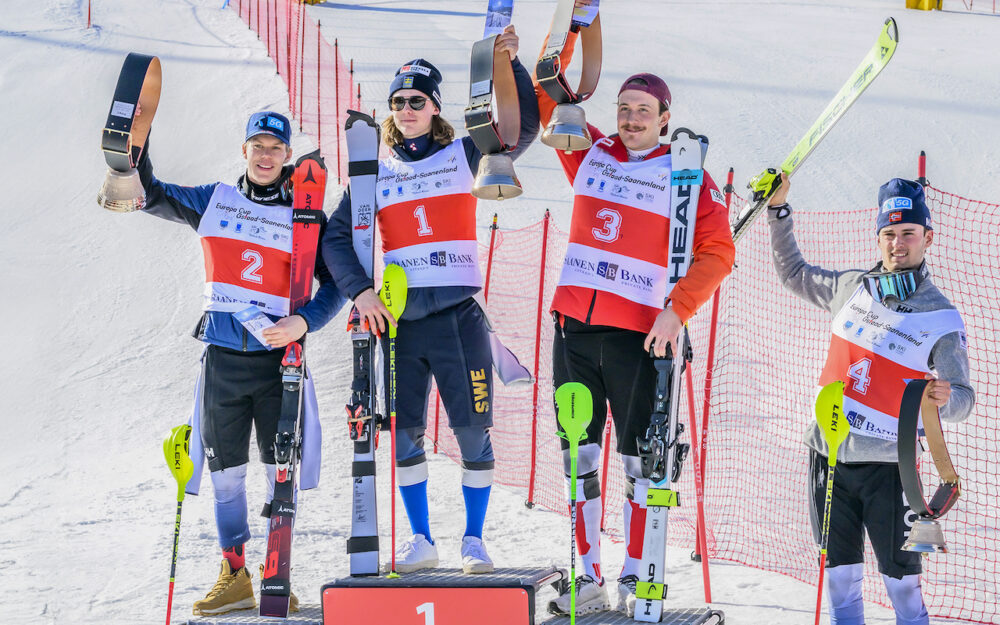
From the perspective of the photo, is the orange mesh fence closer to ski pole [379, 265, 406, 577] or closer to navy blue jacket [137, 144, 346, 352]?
navy blue jacket [137, 144, 346, 352]

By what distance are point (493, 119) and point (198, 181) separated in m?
8.21

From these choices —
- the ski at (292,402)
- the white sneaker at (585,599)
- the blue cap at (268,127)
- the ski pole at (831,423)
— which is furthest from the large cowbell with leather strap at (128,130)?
the ski pole at (831,423)

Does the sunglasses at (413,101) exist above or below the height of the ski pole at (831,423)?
above

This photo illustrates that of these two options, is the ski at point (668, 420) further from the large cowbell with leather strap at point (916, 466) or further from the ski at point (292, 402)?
the ski at point (292, 402)

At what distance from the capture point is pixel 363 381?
3.96m

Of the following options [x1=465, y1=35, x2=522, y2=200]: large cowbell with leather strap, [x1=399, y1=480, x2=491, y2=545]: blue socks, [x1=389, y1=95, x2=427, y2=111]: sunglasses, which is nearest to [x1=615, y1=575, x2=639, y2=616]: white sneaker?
[x1=399, y1=480, x2=491, y2=545]: blue socks

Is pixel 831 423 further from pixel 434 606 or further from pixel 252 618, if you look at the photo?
pixel 252 618

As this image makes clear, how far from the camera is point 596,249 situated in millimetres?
3934

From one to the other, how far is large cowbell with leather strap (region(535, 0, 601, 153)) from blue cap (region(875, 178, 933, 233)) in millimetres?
1089

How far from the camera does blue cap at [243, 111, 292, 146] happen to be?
4125mm

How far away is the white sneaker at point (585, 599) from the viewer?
3803 mm

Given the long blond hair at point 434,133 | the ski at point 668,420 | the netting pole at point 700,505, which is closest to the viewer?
the ski at point 668,420

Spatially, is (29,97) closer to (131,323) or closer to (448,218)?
(131,323)

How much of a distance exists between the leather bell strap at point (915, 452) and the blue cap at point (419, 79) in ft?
6.77
